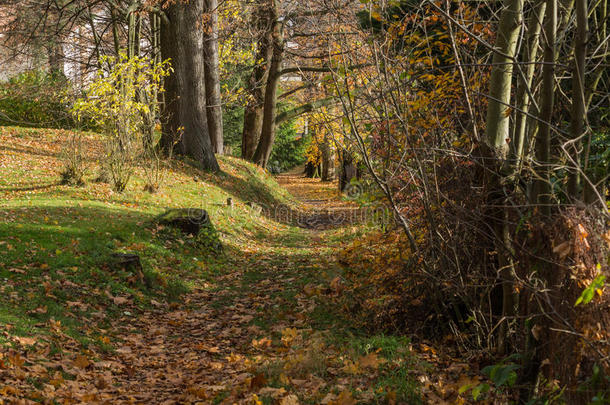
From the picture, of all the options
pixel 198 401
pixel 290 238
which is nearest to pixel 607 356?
pixel 198 401

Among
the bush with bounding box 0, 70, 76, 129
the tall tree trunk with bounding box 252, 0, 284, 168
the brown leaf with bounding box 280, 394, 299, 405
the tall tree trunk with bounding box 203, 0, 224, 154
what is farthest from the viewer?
the bush with bounding box 0, 70, 76, 129

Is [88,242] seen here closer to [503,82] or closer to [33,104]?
[503,82]

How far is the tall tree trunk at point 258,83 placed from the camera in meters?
19.2

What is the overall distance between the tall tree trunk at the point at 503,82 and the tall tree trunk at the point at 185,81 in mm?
11848

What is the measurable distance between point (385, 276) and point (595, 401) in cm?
340

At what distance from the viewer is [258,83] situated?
67.4ft

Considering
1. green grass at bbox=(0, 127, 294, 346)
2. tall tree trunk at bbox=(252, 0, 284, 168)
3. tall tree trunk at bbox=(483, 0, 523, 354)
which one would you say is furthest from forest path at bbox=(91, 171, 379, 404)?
tall tree trunk at bbox=(252, 0, 284, 168)

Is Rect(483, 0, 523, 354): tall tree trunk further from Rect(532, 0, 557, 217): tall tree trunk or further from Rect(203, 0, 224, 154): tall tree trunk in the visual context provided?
Rect(203, 0, 224, 154): tall tree trunk

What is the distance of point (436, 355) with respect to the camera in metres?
5.21

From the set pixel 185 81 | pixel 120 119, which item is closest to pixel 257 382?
pixel 120 119

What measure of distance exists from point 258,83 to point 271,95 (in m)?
1.09

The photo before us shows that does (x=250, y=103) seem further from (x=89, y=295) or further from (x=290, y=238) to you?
(x=89, y=295)

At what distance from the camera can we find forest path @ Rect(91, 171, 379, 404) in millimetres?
4605

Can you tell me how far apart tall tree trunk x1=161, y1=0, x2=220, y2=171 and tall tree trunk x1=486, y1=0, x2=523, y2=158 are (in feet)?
38.9
